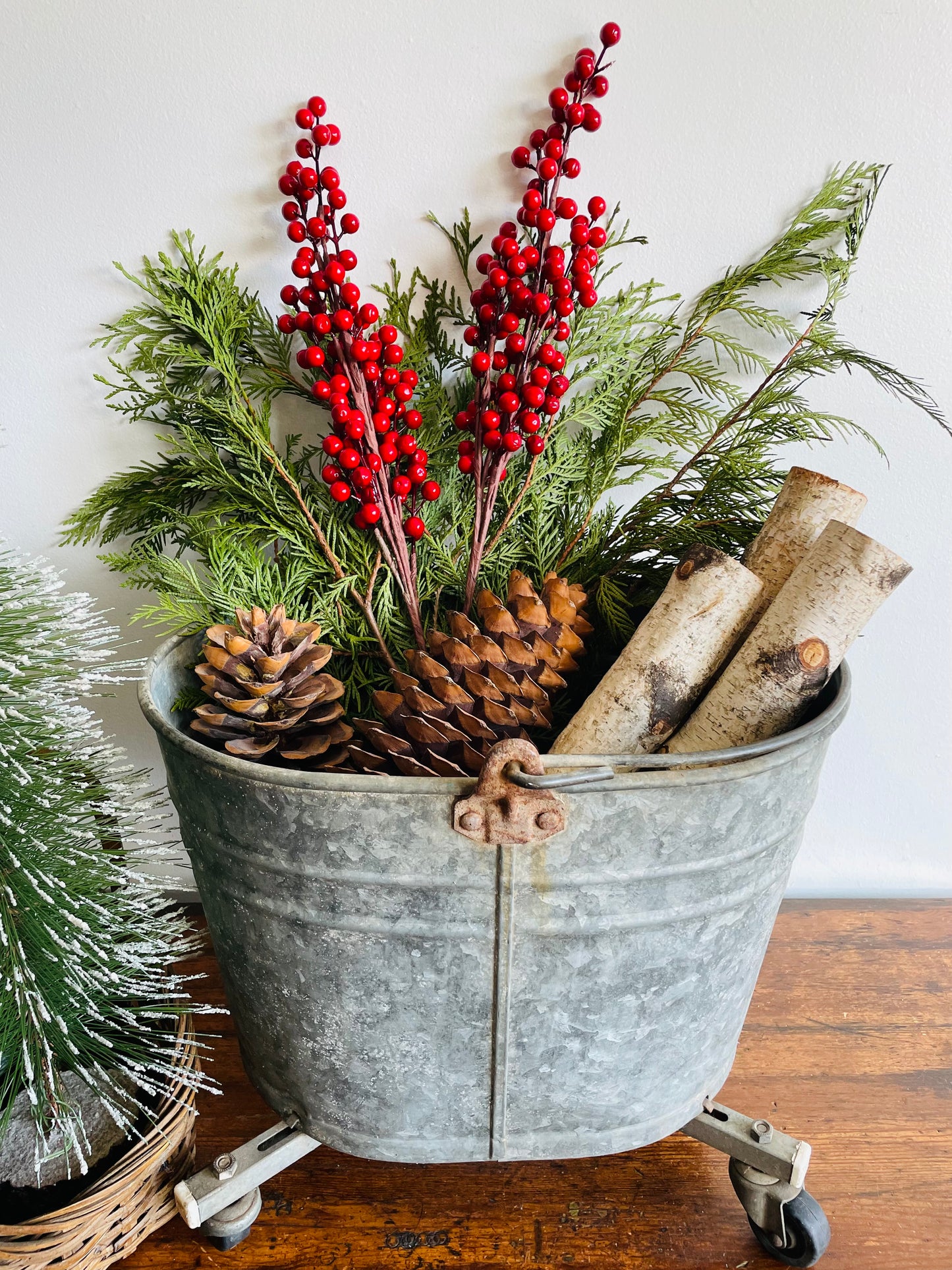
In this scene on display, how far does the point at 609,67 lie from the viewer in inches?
33.4

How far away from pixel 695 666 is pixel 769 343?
14.7 inches

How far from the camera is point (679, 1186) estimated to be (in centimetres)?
86

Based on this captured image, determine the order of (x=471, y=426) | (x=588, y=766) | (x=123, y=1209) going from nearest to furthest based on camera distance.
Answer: (x=588, y=766) < (x=123, y=1209) < (x=471, y=426)

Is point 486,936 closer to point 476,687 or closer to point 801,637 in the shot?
point 476,687

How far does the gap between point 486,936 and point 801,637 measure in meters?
0.32

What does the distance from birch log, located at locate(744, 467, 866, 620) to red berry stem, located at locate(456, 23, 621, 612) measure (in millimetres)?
210

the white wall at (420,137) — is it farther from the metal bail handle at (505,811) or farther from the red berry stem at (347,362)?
the metal bail handle at (505,811)

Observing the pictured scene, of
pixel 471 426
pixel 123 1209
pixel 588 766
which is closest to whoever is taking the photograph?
pixel 588 766

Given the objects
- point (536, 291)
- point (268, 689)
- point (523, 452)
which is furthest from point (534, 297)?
point (268, 689)

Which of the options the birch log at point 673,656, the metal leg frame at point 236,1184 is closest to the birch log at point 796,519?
the birch log at point 673,656

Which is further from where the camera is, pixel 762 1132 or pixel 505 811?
pixel 762 1132

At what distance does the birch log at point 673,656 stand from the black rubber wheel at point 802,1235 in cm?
40

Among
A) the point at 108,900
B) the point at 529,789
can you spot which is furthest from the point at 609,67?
the point at 108,900

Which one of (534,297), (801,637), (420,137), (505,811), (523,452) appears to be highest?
(420,137)
